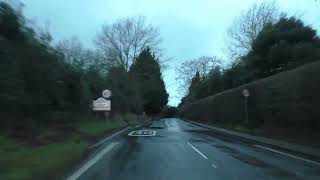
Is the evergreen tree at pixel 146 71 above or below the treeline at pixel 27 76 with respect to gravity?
above

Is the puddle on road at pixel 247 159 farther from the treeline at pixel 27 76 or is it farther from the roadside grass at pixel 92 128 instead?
the roadside grass at pixel 92 128

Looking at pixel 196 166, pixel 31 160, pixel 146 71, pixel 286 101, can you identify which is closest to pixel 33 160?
pixel 31 160

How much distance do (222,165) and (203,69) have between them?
10028cm

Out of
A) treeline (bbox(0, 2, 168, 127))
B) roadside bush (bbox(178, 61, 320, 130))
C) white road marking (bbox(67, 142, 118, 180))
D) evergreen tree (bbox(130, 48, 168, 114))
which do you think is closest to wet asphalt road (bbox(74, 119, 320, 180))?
white road marking (bbox(67, 142, 118, 180))

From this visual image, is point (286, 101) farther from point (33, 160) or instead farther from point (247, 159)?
point (33, 160)

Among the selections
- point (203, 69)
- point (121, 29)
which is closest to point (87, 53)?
point (121, 29)

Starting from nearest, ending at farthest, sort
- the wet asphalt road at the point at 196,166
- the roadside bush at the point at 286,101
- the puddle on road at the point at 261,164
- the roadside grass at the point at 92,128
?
the wet asphalt road at the point at 196,166, the puddle on road at the point at 261,164, the roadside bush at the point at 286,101, the roadside grass at the point at 92,128

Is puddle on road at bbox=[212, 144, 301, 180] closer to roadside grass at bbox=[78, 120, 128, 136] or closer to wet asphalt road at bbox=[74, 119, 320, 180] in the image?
wet asphalt road at bbox=[74, 119, 320, 180]

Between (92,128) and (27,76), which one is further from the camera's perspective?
(92,128)

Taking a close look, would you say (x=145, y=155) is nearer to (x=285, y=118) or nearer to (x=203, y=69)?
(x=285, y=118)

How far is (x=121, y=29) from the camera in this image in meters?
83.0

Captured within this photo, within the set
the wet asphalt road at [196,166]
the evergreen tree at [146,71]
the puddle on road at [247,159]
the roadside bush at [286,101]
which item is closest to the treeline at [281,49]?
the roadside bush at [286,101]

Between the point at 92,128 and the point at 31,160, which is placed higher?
the point at 92,128

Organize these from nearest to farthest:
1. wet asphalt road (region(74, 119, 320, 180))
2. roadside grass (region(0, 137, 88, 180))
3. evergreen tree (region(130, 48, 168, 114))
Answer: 1. roadside grass (region(0, 137, 88, 180))
2. wet asphalt road (region(74, 119, 320, 180))
3. evergreen tree (region(130, 48, 168, 114))
